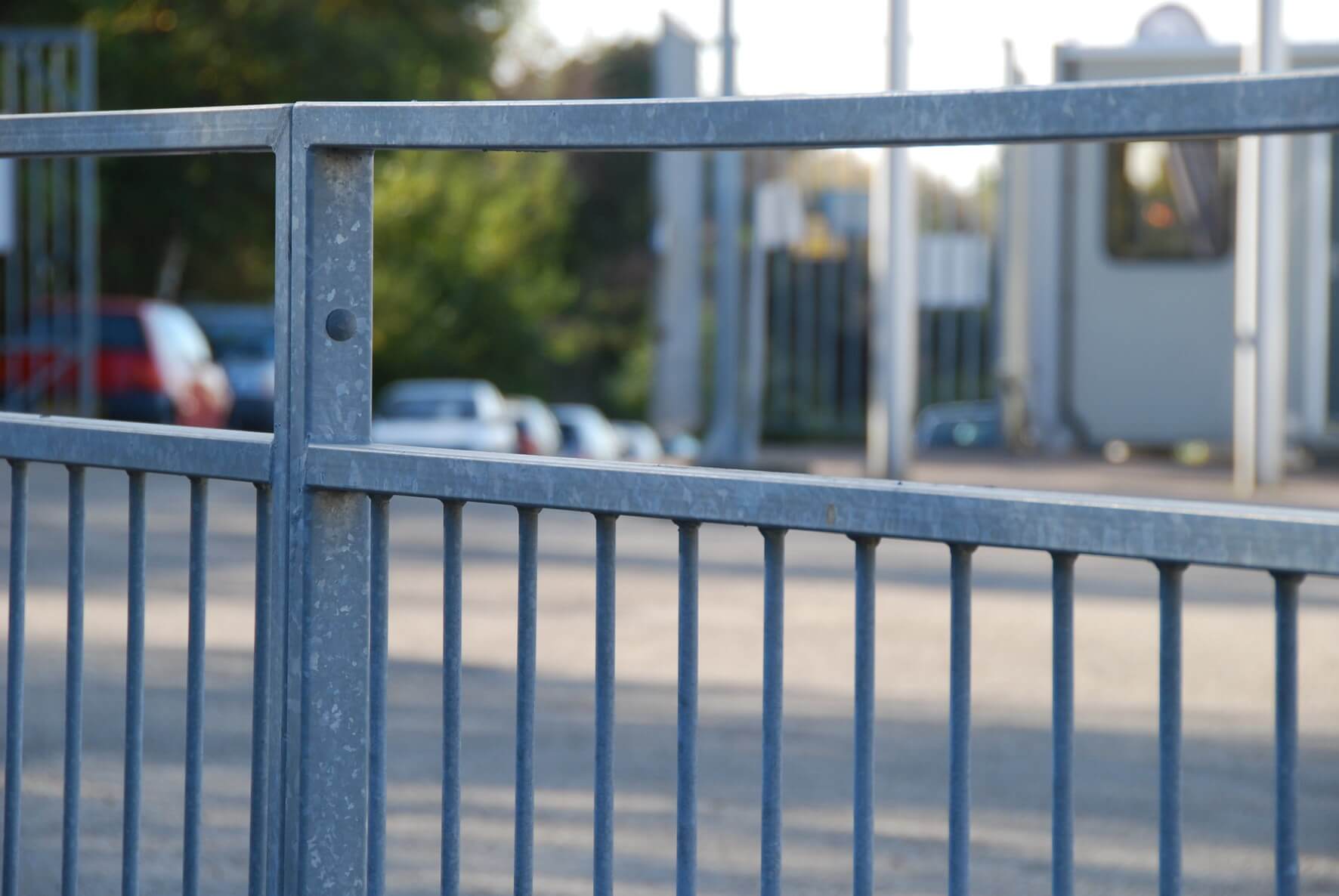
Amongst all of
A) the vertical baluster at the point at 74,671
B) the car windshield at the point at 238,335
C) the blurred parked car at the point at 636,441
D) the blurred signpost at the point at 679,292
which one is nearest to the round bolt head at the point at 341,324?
the vertical baluster at the point at 74,671

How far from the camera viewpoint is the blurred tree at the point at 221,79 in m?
31.3

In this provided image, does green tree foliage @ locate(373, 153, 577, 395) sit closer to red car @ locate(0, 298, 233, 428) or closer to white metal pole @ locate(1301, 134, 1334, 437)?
red car @ locate(0, 298, 233, 428)

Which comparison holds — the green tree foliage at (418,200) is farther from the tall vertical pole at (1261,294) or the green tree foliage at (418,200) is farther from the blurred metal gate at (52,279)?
the tall vertical pole at (1261,294)

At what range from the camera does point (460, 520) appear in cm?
214

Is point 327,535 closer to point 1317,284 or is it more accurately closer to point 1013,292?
point 1317,284

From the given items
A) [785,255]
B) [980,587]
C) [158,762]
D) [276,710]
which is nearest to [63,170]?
[785,255]

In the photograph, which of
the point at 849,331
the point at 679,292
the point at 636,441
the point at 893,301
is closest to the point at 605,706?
the point at 893,301

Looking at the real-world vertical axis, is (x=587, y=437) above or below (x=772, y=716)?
below

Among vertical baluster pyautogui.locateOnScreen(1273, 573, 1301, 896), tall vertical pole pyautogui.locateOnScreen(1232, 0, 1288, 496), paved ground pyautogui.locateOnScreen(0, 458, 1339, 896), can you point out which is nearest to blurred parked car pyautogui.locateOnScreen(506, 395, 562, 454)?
tall vertical pole pyautogui.locateOnScreen(1232, 0, 1288, 496)

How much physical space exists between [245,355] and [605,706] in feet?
74.6

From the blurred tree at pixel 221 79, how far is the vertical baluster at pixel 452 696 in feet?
95.9

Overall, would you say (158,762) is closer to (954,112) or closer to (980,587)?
(954,112)

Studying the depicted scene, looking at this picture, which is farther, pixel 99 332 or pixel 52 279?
pixel 99 332

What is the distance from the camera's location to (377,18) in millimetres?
32906
